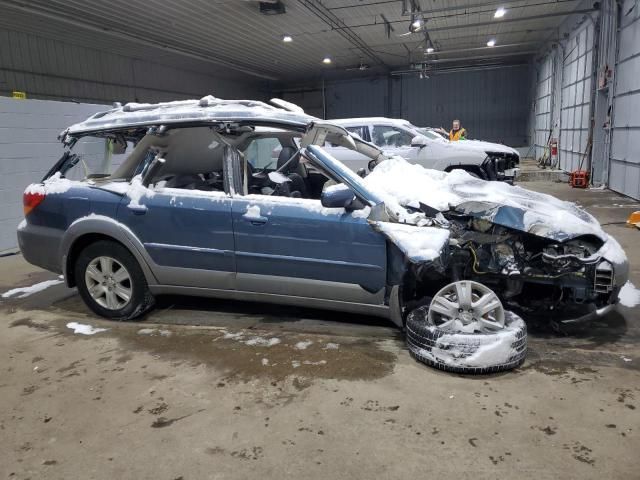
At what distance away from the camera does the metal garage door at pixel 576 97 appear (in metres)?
13.6

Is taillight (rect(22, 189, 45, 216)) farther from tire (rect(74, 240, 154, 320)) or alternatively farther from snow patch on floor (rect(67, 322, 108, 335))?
snow patch on floor (rect(67, 322, 108, 335))

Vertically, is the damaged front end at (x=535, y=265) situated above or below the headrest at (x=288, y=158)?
below

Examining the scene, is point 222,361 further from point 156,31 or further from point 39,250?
point 156,31

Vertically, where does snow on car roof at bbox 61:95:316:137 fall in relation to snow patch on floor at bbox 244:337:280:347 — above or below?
above

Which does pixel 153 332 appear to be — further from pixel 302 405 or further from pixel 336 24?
pixel 336 24

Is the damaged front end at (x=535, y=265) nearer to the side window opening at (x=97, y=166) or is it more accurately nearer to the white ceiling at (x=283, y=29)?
the side window opening at (x=97, y=166)

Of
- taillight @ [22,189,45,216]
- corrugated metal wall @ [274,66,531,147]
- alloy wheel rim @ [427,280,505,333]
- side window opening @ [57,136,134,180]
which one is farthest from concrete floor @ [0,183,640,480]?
corrugated metal wall @ [274,66,531,147]

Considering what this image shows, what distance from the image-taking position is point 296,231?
11.8 ft

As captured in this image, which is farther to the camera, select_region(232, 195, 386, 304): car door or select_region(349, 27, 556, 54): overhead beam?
select_region(349, 27, 556, 54): overhead beam

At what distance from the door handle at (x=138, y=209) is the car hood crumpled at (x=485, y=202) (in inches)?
72.1

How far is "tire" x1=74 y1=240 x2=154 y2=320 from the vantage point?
4.09 metres

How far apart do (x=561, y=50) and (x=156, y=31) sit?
14.2 m

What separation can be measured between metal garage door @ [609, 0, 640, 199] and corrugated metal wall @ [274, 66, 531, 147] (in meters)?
15.4

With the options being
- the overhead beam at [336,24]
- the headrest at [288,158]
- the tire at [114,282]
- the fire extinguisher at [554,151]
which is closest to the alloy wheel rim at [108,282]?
the tire at [114,282]
